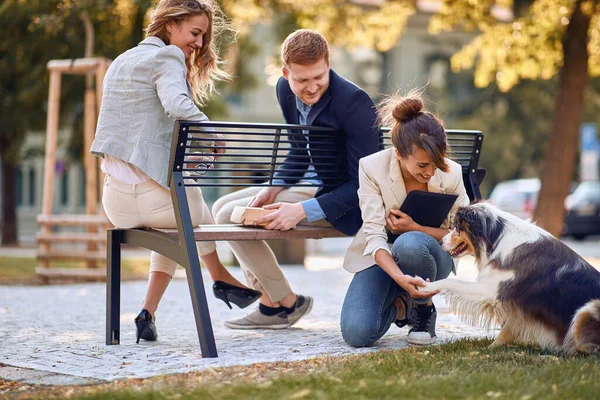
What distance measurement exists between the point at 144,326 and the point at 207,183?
98cm

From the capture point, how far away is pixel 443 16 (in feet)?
50.3

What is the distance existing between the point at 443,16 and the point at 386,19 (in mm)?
1929

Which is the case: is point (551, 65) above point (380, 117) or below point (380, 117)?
above

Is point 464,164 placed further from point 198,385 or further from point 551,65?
point 551,65

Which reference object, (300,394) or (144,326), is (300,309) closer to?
(144,326)

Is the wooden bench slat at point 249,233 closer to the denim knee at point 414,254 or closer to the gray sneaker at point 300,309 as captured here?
the denim knee at point 414,254

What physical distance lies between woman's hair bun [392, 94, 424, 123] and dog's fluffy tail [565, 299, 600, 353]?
1.36 m

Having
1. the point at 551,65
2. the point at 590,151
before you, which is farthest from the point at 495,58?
the point at 590,151

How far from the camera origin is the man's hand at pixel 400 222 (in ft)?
17.3

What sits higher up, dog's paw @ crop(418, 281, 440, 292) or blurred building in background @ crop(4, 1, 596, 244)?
blurred building in background @ crop(4, 1, 596, 244)

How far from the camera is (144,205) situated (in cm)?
525

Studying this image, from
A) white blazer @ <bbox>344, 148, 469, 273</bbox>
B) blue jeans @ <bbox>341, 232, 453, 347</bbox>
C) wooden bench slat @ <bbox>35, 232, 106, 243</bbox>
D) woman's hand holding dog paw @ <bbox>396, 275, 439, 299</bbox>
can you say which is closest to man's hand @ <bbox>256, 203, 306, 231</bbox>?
white blazer @ <bbox>344, 148, 469, 273</bbox>

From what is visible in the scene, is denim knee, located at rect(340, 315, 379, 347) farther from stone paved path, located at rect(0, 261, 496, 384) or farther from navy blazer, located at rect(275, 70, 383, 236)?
navy blazer, located at rect(275, 70, 383, 236)

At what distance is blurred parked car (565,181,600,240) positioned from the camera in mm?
24594
